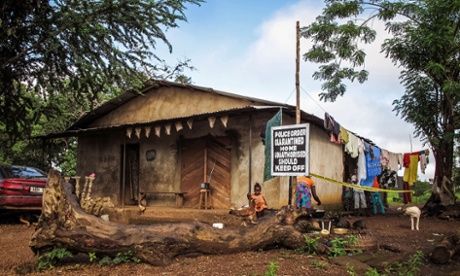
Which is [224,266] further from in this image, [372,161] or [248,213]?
[372,161]

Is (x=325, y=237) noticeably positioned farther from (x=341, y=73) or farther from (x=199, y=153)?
→ (x=341, y=73)

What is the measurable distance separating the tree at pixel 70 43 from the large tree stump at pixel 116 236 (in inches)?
154

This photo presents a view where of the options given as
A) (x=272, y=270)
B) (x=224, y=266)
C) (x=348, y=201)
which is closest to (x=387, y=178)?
(x=348, y=201)

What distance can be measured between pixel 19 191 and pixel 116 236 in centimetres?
609

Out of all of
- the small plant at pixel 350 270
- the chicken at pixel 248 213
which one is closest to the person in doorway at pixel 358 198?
the chicken at pixel 248 213

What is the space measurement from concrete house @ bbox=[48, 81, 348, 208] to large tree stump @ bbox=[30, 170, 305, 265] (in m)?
3.96

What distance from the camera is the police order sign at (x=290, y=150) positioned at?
7.61 m

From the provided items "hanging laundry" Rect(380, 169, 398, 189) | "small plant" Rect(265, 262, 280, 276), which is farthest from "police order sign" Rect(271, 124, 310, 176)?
"hanging laundry" Rect(380, 169, 398, 189)

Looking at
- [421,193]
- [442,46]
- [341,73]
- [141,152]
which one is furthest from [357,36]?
[421,193]

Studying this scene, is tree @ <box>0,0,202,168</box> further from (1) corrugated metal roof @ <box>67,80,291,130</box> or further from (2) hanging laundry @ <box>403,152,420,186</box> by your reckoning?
(2) hanging laundry @ <box>403,152,420,186</box>

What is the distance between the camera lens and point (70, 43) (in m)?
9.22

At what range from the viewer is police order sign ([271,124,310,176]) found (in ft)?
25.0

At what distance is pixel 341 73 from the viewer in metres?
17.2

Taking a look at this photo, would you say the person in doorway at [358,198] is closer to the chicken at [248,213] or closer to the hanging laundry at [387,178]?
the hanging laundry at [387,178]
